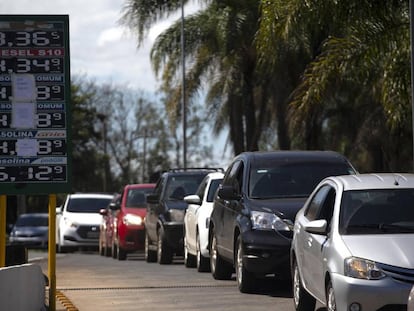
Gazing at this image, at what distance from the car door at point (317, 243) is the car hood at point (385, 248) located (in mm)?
497

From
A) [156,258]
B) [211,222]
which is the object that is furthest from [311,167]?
[156,258]

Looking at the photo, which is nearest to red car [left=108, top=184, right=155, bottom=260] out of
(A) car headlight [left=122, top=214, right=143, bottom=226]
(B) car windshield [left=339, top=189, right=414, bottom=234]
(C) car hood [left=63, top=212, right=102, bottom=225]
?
(A) car headlight [left=122, top=214, right=143, bottom=226]

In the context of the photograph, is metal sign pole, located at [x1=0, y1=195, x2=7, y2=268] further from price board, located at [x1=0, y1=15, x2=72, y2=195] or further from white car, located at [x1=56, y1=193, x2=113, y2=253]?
white car, located at [x1=56, y1=193, x2=113, y2=253]

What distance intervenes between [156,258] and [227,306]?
10.7 metres

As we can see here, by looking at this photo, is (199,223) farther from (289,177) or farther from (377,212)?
(377,212)

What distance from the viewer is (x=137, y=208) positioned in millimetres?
26156

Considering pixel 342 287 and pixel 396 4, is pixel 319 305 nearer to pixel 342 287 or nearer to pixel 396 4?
pixel 342 287

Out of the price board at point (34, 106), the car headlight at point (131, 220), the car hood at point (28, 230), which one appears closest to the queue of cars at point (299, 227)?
the car headlight at point (131, 220)

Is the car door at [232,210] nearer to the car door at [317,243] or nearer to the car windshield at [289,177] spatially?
the car windshield at [289,177]

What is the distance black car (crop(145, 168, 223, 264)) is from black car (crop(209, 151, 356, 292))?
5.01 meters

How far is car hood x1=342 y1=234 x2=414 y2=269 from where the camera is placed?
1000cm

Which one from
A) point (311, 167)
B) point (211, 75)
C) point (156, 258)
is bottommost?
point (156, 258)

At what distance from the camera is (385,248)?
401 inches

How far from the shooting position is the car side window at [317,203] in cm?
1161
